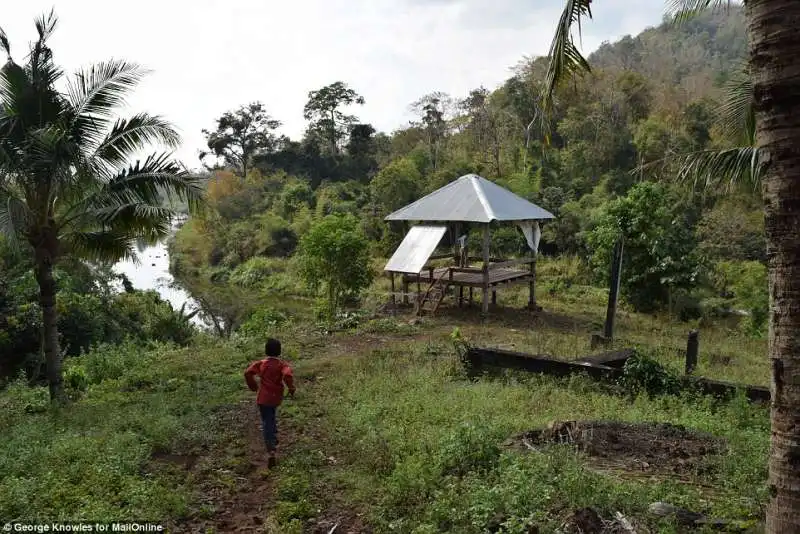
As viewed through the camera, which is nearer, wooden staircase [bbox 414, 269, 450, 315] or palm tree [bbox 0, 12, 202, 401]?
palm tree [bbox 0, 12, 202, 401]

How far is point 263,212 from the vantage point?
41719 millimetres

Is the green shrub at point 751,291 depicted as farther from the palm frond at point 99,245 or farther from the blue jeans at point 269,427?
the palm frond at point 99,245

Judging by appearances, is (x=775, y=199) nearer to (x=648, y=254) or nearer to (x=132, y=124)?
(x=132, y=124)

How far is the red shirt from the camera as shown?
241 inches

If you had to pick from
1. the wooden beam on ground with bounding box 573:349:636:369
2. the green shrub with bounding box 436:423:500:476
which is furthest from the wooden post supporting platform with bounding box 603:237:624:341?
the green shrub with bounding box 436:423:500:476

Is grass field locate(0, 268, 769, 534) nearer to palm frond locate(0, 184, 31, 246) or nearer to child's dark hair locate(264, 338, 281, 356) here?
child's dark hair locate(264, 338, 281, 356)

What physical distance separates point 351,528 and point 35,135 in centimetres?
709

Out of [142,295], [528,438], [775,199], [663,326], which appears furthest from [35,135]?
[663,326]

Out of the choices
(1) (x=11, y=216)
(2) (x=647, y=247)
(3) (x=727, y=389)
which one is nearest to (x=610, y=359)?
(3) (x=727, y=389)

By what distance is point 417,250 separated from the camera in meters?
17.2

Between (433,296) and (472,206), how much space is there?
9.75 feet

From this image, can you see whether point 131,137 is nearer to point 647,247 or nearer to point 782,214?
point 782,214

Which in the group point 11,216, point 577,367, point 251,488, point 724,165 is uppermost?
point 724,165

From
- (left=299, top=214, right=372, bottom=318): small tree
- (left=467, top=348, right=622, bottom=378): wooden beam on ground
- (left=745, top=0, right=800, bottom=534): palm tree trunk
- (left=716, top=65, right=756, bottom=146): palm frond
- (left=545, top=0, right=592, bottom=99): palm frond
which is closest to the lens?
(left=745, top=0, right=800, bottom=534): palm tree trunk
